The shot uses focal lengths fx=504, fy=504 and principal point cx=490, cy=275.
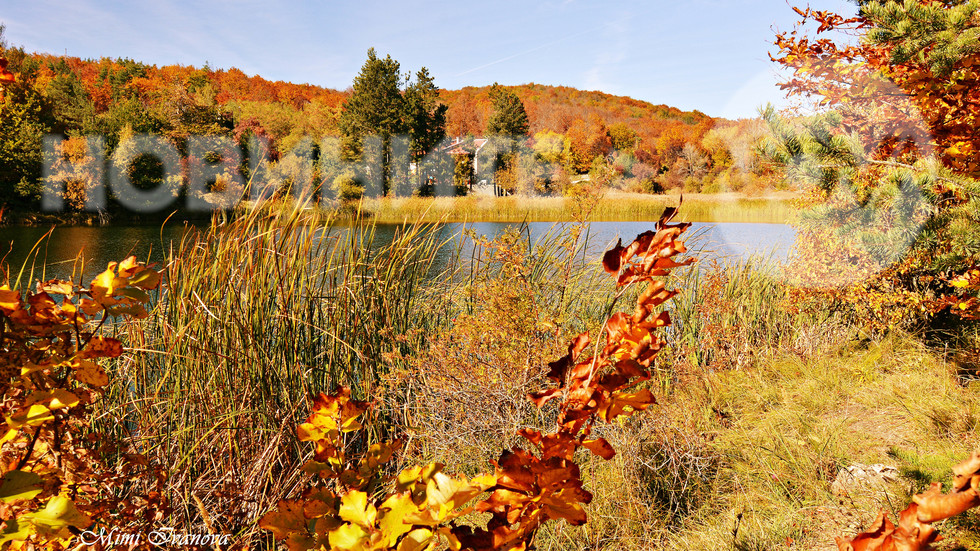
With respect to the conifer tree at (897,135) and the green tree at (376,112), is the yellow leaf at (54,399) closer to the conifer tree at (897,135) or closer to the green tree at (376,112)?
the conifer tree at (897,135)

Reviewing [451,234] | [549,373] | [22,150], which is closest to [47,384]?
[549,373]

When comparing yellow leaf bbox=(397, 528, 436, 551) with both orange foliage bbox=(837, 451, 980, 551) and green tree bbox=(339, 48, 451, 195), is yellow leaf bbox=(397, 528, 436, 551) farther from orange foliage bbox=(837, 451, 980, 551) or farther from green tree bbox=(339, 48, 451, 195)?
green tree bbox=(339, 48, 451, 195)

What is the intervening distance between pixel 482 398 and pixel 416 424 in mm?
350

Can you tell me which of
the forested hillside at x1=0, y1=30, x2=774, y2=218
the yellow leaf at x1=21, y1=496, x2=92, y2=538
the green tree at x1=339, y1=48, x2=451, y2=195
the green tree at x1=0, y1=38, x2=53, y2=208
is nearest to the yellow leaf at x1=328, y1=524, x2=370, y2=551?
the yellow leaf at x1=21, y1=496, x2=92, y2=538

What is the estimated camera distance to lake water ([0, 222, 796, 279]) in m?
4.84

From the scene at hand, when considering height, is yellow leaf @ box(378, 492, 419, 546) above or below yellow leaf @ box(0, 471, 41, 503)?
below

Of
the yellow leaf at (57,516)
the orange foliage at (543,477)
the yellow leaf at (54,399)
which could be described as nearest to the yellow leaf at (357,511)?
the orange foliage at (543,477)

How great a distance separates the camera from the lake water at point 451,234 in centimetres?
484

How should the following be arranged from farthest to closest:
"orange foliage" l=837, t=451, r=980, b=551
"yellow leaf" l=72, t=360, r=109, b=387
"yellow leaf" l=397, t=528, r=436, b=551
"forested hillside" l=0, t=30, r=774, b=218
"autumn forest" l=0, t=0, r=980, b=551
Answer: "forested hillside" l=0, t=30, r=774, b=218 → "yellow leaf" l=72, t=360, r=109, b=387 → "autumn forest" l=0, t=0, r=980, b=551 → "yellow leaf" l=397, t=528, r=436, b=551 → "orange foliage" l=837, t=451, r=980, b=551

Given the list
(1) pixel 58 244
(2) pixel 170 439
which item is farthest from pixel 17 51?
(2) pixel 170 439

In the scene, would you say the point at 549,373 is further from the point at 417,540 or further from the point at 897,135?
the point at 897,135

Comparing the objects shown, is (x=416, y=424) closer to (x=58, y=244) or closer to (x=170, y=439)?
(x=170, y=439)

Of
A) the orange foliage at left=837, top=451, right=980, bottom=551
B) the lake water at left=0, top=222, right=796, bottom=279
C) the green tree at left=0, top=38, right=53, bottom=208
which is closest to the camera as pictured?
the orange foliage at left=837, top=451, right=980, bottom=551

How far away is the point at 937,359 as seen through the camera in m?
2.96
